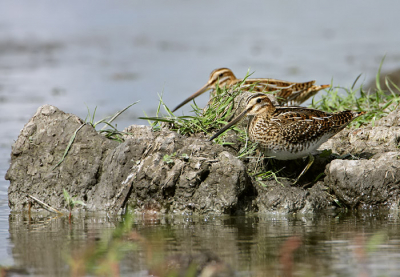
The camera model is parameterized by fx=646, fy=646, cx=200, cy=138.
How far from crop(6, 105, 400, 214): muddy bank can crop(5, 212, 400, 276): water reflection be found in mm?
210

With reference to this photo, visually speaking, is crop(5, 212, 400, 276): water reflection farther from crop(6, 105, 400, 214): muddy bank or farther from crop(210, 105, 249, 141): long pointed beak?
crop(210, 105, 249, 141): long pointed beak

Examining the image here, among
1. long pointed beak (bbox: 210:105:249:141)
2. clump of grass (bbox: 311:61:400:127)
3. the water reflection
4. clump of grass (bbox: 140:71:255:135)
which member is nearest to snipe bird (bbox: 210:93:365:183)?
long pointed beak (bbox: 210:105:249:141)

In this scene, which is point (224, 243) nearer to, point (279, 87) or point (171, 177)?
point (171, 177)

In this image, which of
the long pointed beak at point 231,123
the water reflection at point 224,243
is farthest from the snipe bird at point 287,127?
the water reflection at point 224,243

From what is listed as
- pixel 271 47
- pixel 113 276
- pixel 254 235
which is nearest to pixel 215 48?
pixel 271 47

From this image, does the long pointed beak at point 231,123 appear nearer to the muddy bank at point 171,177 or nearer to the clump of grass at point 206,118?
the muddy bank at point 171,177

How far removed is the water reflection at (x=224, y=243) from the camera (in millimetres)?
4629

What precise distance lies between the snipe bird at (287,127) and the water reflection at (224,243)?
751 millimetres

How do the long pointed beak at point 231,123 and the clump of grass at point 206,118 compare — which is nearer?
the long pointed beak at point 231,123

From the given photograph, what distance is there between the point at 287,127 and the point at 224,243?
6.48 ft

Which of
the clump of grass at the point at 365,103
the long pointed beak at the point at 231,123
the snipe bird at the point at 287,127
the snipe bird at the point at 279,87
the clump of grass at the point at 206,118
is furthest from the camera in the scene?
the snipe bird at the point at 279,87

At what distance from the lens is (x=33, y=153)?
7.38 metres

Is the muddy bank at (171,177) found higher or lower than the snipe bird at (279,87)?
lower

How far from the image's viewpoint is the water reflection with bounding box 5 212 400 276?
4.63 m
